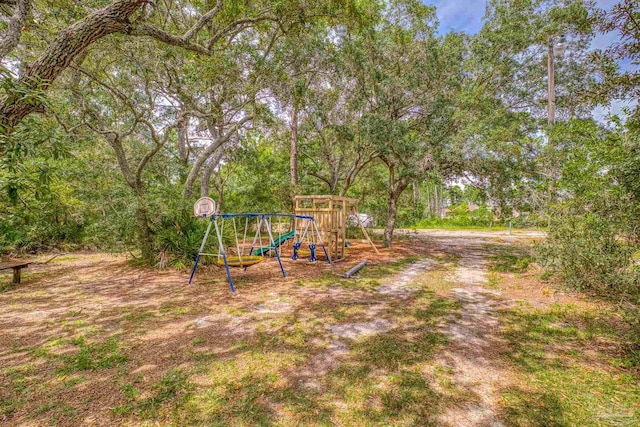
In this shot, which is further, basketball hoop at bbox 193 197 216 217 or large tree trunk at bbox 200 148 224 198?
large tree trunk at bbox 200 148 224 198

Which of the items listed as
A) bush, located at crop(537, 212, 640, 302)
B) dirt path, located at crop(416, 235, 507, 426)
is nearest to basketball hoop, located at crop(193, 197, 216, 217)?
dirt path, located at crop(416, 235, 507, 426)

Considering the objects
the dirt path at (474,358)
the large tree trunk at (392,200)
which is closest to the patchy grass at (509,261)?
the dirt path at (474,358)

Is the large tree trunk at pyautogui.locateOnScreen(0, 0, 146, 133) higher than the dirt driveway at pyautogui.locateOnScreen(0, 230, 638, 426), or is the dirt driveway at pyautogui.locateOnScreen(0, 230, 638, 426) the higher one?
the large tree trunk at pyautogui.locateOnScreen(0, 0, 146, 133)

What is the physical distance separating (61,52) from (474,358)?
203 inches

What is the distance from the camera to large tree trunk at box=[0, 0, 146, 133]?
2348 mm

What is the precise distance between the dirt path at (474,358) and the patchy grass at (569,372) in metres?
0.13

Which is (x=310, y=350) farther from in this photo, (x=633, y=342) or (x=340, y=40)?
(x=340, y=40)

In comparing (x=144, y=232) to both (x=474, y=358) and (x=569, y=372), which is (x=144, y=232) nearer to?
(x=474, y=358)

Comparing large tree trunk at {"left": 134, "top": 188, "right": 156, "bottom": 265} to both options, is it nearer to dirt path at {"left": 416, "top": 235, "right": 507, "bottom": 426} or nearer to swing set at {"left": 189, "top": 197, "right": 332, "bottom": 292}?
swing set at {"left": 189, "top": 197, "right": 332, "bottom": 292}

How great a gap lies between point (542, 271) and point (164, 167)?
42.6ft

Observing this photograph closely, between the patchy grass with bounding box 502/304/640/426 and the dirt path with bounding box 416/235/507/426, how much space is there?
131 millimetres

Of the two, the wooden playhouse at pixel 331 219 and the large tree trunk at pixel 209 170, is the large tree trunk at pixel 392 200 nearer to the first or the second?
the wooden playhouse at pixel 331 219

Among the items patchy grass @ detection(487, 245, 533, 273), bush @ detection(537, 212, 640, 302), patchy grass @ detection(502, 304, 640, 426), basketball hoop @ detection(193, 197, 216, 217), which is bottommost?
patchy grass @ detection(502, 304, 640, 426)

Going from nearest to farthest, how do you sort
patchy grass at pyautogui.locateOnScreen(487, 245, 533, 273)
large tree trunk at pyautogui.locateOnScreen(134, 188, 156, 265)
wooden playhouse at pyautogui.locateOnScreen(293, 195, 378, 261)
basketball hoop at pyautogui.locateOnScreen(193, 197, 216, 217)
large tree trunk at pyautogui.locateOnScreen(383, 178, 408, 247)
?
basketball hoop at pyautogui.locateOnScreen(193, 197, 216, 217), large tree trunk at pyautogui.locateOnScreen(134, 188, 156, 265), patchy grass at pyautogui.locateOnScreen(487, 245, 533, 273), wooden playhouse at pyautogui.locateOnScreen(293, 195, 378, 261), large tree trunk at pyautogui.locateOnScreen(383, 178, 408, 247)
